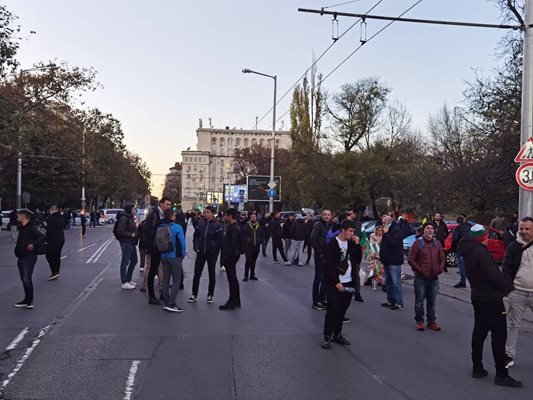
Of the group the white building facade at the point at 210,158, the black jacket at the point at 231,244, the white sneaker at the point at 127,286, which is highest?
the white building facade at the point at 210,158

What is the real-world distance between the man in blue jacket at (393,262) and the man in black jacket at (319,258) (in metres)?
1.11

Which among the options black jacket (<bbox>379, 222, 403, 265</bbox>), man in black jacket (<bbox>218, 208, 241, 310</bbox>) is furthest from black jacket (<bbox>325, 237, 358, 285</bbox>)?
black jacket (<bbox>379, 222, 403, 265</bbox>)

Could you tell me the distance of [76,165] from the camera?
45.0 meters

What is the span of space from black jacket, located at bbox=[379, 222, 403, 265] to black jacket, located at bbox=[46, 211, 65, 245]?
7.71 metres

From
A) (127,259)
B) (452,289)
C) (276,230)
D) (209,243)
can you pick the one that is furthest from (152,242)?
(276,230)

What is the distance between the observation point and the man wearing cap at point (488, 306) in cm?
607

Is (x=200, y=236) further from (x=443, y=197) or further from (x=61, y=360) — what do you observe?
(x=443, y=197)

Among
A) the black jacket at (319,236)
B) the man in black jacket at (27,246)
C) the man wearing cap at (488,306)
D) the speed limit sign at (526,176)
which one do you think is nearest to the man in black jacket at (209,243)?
the black jacket at (319,236)

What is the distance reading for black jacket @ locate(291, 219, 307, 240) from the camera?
18328mm

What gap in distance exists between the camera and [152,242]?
36.2 ft

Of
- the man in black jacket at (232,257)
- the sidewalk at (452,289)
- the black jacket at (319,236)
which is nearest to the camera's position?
the man in black jacket at (232,257)

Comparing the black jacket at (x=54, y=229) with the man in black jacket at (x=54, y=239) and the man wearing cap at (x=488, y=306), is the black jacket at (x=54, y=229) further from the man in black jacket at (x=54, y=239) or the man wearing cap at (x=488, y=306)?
the man wearing cap at (x=488, y=306)

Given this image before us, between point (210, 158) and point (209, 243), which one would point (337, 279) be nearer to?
point (209, 243)

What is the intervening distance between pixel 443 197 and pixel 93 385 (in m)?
33.4
